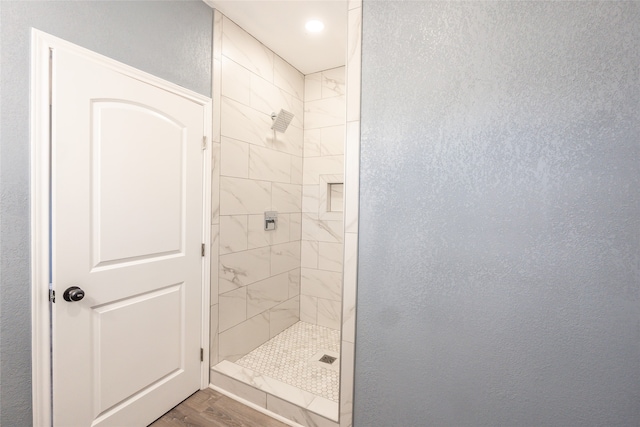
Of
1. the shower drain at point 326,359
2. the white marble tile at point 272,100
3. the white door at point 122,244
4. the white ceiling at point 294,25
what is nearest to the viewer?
the white door at point 122,244

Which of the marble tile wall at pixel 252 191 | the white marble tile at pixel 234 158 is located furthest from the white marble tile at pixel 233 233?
the white marble tile at pixel 234 158

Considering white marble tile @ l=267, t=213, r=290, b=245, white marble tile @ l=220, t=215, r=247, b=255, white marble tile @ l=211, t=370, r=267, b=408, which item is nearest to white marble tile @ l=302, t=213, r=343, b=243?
white marble tile @ l=267, t=213, r=290, b=245

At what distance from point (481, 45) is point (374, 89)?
1.53 feet

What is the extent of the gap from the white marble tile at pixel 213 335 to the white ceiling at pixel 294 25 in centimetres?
202

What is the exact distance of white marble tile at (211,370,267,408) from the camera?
1.84 m

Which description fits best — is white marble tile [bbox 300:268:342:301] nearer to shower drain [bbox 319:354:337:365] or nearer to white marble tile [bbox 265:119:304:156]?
shower drain [bbox 319:354:337:365]

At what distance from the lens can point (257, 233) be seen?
7.96 feet

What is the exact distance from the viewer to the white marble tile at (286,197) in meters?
2.62

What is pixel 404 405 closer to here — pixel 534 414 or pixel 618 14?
pixel 534 414

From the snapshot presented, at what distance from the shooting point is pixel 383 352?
55.9 inches

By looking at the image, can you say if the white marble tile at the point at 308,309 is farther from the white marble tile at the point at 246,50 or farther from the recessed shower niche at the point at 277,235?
the white marble tile at the point at 246,50

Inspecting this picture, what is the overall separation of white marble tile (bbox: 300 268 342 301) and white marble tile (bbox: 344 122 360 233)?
1.49 meters

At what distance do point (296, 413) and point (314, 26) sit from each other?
2.59m

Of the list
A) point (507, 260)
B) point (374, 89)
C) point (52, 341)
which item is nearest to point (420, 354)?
point (507, 260)
